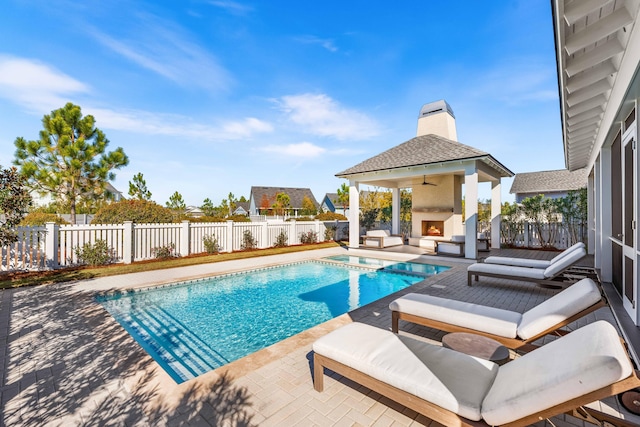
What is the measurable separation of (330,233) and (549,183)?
82.9ft

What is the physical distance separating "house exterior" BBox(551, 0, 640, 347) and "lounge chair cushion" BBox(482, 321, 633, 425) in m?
2.95

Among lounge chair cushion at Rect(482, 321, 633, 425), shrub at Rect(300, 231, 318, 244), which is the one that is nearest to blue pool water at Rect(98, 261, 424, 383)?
lounge chair cushion at Rect(482, 321, 633, 425)

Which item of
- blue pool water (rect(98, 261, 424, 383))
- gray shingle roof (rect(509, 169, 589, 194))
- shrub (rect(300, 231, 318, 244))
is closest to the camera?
blue pool water (rect(98, 261, 424, 383))

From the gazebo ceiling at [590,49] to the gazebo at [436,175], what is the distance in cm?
545

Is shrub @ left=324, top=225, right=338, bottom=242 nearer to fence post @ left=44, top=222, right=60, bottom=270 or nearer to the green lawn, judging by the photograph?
the green lawn

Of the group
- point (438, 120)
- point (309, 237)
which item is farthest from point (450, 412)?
point (438, 120)

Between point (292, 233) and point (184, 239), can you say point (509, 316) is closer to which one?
point (184, 239)

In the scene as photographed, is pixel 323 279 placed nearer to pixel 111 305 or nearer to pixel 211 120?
pixel 111 305

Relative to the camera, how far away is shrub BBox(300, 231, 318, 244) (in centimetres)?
1711

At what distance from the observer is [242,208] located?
190ft

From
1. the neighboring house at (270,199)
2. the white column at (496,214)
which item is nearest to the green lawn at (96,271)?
the white column at (496,214)

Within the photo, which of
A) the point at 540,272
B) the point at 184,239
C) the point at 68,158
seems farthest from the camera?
the point at 68,158

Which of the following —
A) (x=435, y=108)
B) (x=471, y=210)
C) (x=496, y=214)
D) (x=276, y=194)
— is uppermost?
(x=435, y=108)

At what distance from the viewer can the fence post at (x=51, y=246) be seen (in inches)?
362
